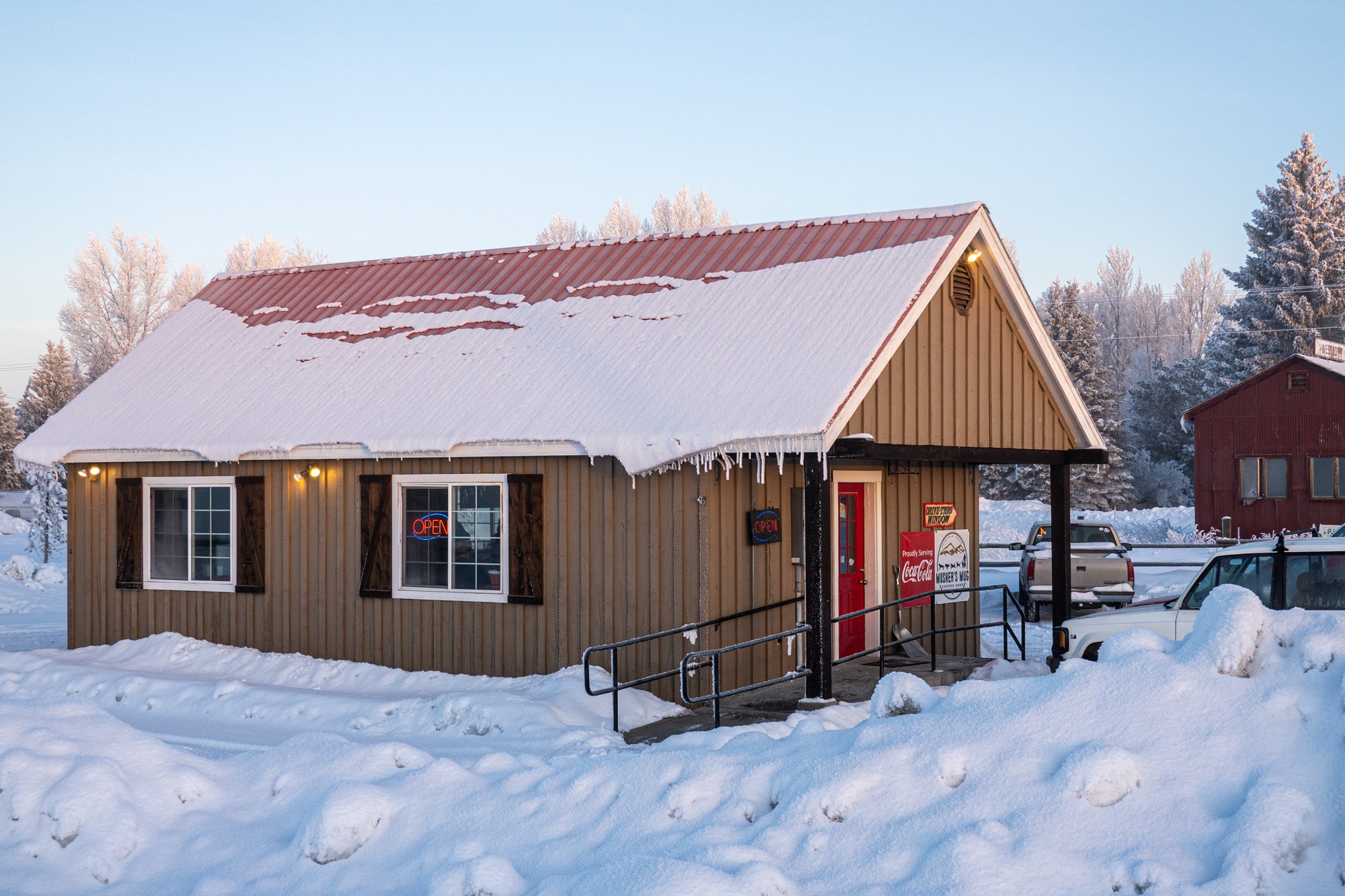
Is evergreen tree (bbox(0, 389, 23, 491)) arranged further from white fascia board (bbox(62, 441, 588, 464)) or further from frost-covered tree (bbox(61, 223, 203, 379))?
white fascia board (bbox(62, 441, 588, 464))

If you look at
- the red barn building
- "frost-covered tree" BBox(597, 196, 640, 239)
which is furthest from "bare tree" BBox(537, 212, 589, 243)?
the red barn building

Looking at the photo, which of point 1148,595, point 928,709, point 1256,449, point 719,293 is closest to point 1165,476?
point 1256,449

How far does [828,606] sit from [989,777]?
17.8 ft

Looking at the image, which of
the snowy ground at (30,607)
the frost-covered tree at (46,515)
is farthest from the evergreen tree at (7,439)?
the snowy ground at (30,607)

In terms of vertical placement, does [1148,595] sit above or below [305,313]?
below

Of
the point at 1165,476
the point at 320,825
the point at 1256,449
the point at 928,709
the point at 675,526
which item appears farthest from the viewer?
the point at 1165,476

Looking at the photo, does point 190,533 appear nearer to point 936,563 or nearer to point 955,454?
point 955,454

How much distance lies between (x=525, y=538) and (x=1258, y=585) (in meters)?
7.03

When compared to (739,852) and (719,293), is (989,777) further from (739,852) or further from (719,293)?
(719,293)

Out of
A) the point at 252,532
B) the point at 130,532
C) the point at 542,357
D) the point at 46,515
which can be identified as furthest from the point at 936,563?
the point at 46,515

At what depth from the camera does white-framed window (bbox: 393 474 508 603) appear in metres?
13.6

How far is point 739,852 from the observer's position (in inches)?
233

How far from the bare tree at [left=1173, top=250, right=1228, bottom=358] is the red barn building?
50.6 m

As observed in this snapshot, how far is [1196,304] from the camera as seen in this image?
290ft
